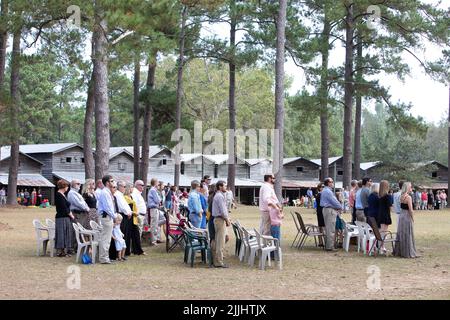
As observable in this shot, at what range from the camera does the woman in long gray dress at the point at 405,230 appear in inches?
561

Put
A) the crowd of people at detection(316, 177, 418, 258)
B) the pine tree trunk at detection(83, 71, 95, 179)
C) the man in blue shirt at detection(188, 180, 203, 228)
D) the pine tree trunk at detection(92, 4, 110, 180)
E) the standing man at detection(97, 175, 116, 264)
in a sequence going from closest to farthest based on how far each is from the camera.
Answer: the standing man at detection(97, 175, 116, 264) < the crowd of people at detection(316, 177, 418, 258) < the man in blue shirt at detection(188, 180, 203, 228) < the pine tree trunk at detection(92, 4, 110, 180) < the pine tree trunk at detection(83, 71, 95, 179)

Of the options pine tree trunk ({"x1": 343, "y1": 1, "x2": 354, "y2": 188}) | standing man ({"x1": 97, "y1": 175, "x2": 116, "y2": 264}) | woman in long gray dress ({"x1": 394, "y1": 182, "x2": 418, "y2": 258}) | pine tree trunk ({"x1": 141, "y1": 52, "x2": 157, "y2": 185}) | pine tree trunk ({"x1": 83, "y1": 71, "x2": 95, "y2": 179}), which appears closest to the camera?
standing man ({"x1": 97, "y1": 175, "x2": 116, "y2": 264})

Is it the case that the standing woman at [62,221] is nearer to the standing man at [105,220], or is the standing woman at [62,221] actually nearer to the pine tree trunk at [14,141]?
the standing man at [105,220]

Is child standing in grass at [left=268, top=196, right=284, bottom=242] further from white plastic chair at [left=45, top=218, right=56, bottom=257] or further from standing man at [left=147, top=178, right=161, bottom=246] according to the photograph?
white plastic chair at [left=45, top=218, right=56, bottom=257]

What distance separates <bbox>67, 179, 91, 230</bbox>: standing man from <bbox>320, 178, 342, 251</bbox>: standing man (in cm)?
517

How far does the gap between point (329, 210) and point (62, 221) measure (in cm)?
580

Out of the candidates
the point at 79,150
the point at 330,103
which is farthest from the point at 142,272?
the point at 79,150

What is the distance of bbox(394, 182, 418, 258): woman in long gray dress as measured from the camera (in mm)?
14258

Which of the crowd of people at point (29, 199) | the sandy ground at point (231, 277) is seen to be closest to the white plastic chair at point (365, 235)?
the sandy ground at point (231, 277)

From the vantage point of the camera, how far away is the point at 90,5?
17.4 m

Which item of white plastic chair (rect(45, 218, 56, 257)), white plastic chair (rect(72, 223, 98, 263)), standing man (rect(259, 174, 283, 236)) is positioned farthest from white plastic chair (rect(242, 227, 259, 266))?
white plastic chair (rect(45, 218, 56, 257))

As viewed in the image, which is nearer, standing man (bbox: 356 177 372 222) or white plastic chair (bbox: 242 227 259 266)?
white plastic chair (bbox: 242 227 259 266)
